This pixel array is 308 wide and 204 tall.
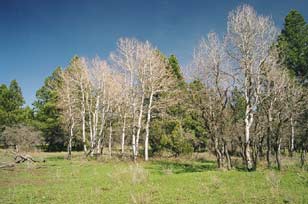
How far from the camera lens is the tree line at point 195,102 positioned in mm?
19594

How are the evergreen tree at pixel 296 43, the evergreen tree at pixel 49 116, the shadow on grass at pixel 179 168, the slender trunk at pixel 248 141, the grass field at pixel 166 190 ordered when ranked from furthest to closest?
the evergreen tree at pixel 49 116 < the evergreen tree at pixel 296 43 < the slender trunk at pixel 248 141 < the shadow on grass at pixel 179 168 < the grass field at pixel 166 190

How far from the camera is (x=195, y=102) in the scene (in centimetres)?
2100

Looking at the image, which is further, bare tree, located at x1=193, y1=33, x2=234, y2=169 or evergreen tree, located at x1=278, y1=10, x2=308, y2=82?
evergreen tree, located at x1=278, y1=10, x2=308, y2=82

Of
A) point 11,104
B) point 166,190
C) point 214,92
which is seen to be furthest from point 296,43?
point 11,104

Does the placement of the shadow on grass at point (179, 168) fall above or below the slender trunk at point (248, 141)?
below

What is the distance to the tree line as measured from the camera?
19.6m

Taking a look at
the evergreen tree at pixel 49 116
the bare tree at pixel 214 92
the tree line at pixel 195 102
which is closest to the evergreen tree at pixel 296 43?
the tree line at pixel 195 102

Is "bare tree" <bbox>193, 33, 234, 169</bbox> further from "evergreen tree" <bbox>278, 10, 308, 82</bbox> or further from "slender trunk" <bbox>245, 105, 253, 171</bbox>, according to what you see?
"evergreen tree" <bbox>278, 10, 308, 82</bbox>

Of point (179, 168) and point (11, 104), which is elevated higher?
point (11, 104)

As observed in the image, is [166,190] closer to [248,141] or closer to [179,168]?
[179,168]

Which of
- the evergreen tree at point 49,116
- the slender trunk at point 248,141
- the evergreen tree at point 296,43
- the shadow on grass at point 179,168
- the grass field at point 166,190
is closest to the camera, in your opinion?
the grass field at point 166,190

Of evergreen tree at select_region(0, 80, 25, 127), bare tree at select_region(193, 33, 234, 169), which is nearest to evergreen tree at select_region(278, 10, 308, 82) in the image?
bare tree at select_region(193, 33, 234, 169)

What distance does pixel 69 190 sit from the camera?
1145 centimetres

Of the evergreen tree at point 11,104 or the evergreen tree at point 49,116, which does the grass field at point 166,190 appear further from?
the evergreen tree at point 11,104
